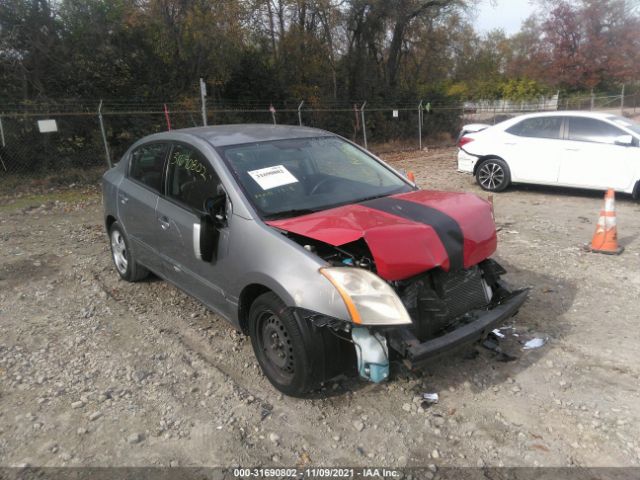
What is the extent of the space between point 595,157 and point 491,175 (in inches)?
73.2

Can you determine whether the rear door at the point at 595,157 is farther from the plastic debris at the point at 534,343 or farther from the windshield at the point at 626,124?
the plastic debris at the point at 534,343

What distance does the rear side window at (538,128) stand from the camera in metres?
8.78

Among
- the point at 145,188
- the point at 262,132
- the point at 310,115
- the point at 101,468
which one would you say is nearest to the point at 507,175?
the point at 262,132

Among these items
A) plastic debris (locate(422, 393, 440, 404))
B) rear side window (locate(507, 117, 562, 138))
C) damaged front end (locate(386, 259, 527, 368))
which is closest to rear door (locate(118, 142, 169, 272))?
damaged front end (locate(386, 259, 527, 368))

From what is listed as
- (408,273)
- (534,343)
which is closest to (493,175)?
(534,343)

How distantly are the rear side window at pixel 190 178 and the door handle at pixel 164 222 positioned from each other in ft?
0.66

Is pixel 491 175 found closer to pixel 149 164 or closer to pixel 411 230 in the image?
pixel 149 164

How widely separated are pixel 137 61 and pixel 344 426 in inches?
551

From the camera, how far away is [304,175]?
3854 mm

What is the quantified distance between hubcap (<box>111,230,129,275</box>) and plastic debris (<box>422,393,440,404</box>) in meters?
3.53

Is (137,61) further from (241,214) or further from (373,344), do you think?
(373,344)

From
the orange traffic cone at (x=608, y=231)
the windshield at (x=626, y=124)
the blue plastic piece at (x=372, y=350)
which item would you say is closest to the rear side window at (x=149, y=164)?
the blue plastic piece at (x=372, y=350)

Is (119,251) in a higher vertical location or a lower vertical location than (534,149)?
lower

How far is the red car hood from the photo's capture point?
9.53 feet
